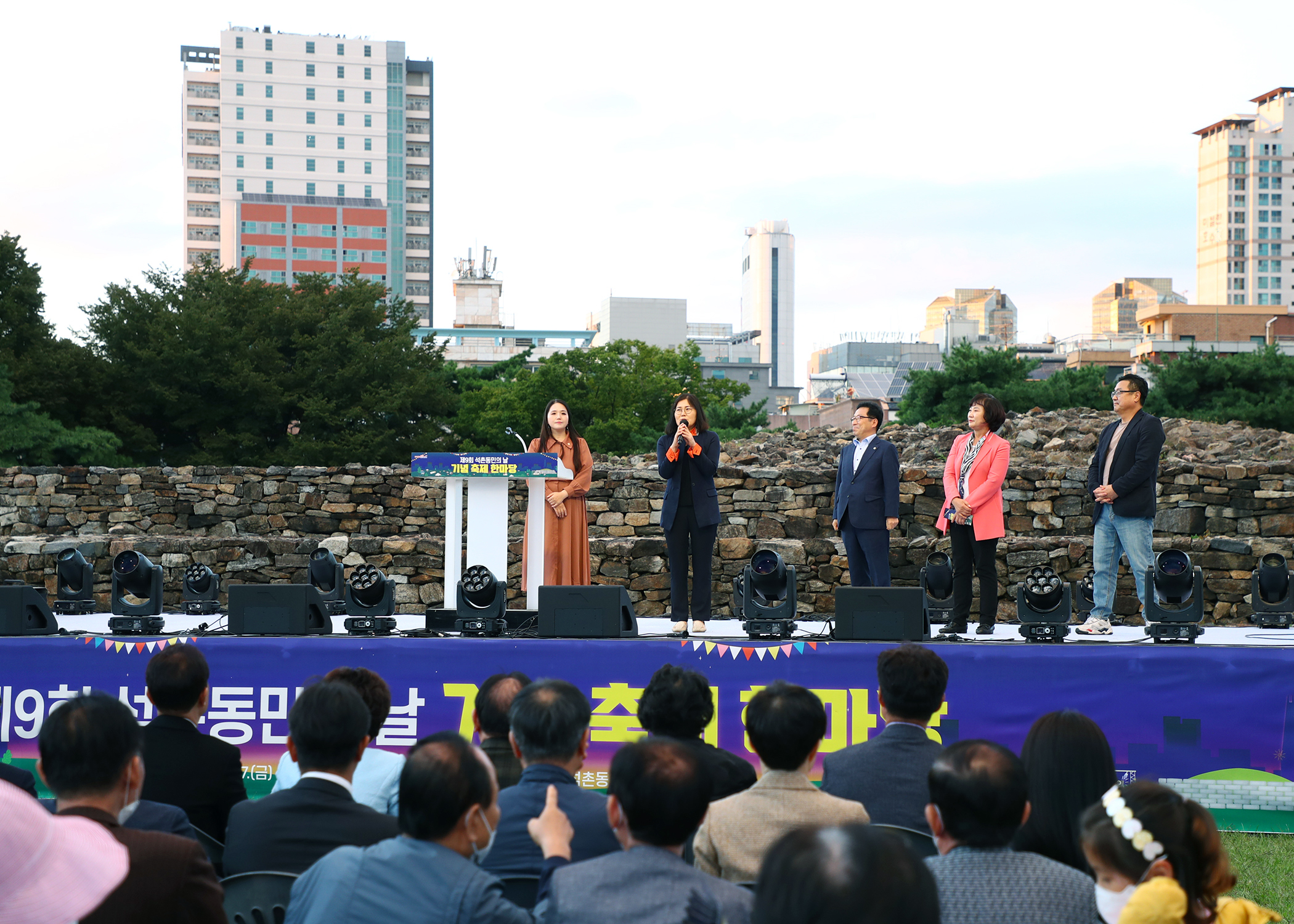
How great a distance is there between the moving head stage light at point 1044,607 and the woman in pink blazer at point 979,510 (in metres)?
0.34

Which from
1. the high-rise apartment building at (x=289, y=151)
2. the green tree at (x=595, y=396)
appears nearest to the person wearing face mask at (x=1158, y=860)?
the green tree at (x=595, y=396)

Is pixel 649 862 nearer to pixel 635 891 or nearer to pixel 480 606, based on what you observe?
pixel 635 891

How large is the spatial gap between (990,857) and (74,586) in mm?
5250

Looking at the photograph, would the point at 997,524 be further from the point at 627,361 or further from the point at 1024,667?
the point at 627,361

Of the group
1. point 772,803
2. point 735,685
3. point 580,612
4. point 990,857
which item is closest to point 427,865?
point 772,803

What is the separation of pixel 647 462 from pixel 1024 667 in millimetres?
7708

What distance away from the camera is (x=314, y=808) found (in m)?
2.18

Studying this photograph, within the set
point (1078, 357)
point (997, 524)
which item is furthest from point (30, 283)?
point (1078, 357)

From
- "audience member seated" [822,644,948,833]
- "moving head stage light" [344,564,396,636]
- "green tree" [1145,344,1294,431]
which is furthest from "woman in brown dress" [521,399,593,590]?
"green tree" [1145,344,1294,431]

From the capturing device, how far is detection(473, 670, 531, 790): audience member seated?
9.18 ft

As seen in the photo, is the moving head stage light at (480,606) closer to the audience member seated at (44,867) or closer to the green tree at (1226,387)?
the audience member seated at (44,867)

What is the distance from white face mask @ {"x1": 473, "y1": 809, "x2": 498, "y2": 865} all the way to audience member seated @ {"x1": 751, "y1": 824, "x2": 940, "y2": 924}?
779 millimetres

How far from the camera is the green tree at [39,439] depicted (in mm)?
17438

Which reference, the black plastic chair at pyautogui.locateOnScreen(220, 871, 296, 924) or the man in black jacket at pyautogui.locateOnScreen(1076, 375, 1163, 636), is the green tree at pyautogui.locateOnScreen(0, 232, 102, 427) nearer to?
the man in black jacket at pyautogui.locateOnScreen(1076, 375, 1163, 636)
